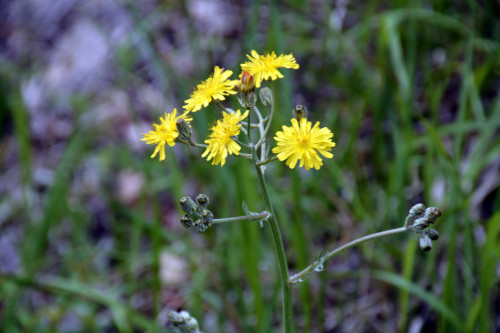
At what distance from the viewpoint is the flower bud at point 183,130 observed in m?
1.54

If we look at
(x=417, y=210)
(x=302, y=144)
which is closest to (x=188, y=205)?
(x=302, y=144)

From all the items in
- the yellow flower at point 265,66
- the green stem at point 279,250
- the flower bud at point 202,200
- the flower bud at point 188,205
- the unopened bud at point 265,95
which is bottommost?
the green stem at point 279,250

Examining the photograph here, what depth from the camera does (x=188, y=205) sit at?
1481mm

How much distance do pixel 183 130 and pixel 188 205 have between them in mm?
253

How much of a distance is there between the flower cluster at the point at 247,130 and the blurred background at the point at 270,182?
2.40 ft

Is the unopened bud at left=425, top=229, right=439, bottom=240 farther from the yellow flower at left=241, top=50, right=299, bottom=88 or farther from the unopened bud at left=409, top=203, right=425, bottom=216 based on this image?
the yellow flower at left=241, top=50, right=299, bottom=88

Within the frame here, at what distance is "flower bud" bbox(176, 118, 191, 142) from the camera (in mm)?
1543

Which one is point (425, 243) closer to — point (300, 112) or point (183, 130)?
point (300, 112)

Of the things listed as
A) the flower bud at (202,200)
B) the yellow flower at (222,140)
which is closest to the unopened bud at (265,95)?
the yellow flower at (222,140)

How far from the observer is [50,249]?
3818 mm

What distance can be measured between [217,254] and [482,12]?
2.69 metres

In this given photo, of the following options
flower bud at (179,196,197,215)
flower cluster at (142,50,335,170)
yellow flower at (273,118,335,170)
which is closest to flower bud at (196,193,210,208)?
flower bud at (179,196,197,215)

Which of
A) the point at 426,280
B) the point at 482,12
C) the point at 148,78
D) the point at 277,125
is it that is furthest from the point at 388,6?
the point at 426,280

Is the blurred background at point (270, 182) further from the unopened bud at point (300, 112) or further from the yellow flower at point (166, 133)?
the yellow flower at point (166, 133)
